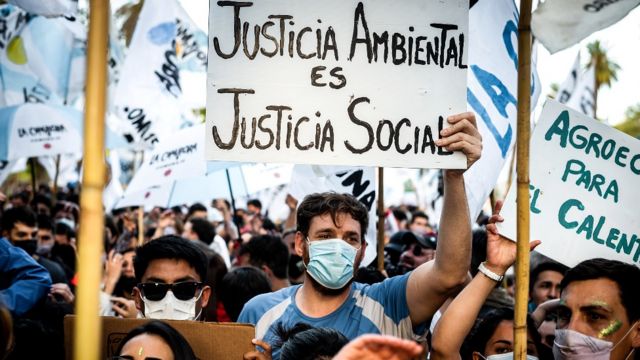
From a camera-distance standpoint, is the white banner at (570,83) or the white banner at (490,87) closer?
the white banner at (490,87)

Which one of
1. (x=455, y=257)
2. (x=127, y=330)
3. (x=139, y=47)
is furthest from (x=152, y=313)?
(x=139, y=47)

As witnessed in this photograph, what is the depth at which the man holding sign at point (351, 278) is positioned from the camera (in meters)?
2.85

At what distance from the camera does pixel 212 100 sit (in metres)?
2.62

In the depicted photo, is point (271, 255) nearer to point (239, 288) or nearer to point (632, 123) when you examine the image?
point (239, 288)

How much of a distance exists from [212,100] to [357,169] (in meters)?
3.32

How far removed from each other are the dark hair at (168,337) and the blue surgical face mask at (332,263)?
26.3 inches

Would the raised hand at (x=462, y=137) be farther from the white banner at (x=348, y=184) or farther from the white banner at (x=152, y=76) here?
the white banner at (x=152, y=76)

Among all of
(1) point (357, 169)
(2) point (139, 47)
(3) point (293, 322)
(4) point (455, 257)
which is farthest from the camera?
(2) point (139, 47)

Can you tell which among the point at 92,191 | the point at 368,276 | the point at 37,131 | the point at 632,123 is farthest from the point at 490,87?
the point at 632,123

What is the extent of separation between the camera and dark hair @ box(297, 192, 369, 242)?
331 centimetres

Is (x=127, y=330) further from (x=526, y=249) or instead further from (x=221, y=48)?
(x=526, y=249)

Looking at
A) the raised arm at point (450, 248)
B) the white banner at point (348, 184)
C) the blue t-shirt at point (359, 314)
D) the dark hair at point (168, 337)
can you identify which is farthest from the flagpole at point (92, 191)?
the white banner at point (348, 184)

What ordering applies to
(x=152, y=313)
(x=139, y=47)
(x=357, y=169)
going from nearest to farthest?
1. (x=152, y=313)
2. (x=357, y=169)
3. (x=139, y=47)

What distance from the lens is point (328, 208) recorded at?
3307 mm
